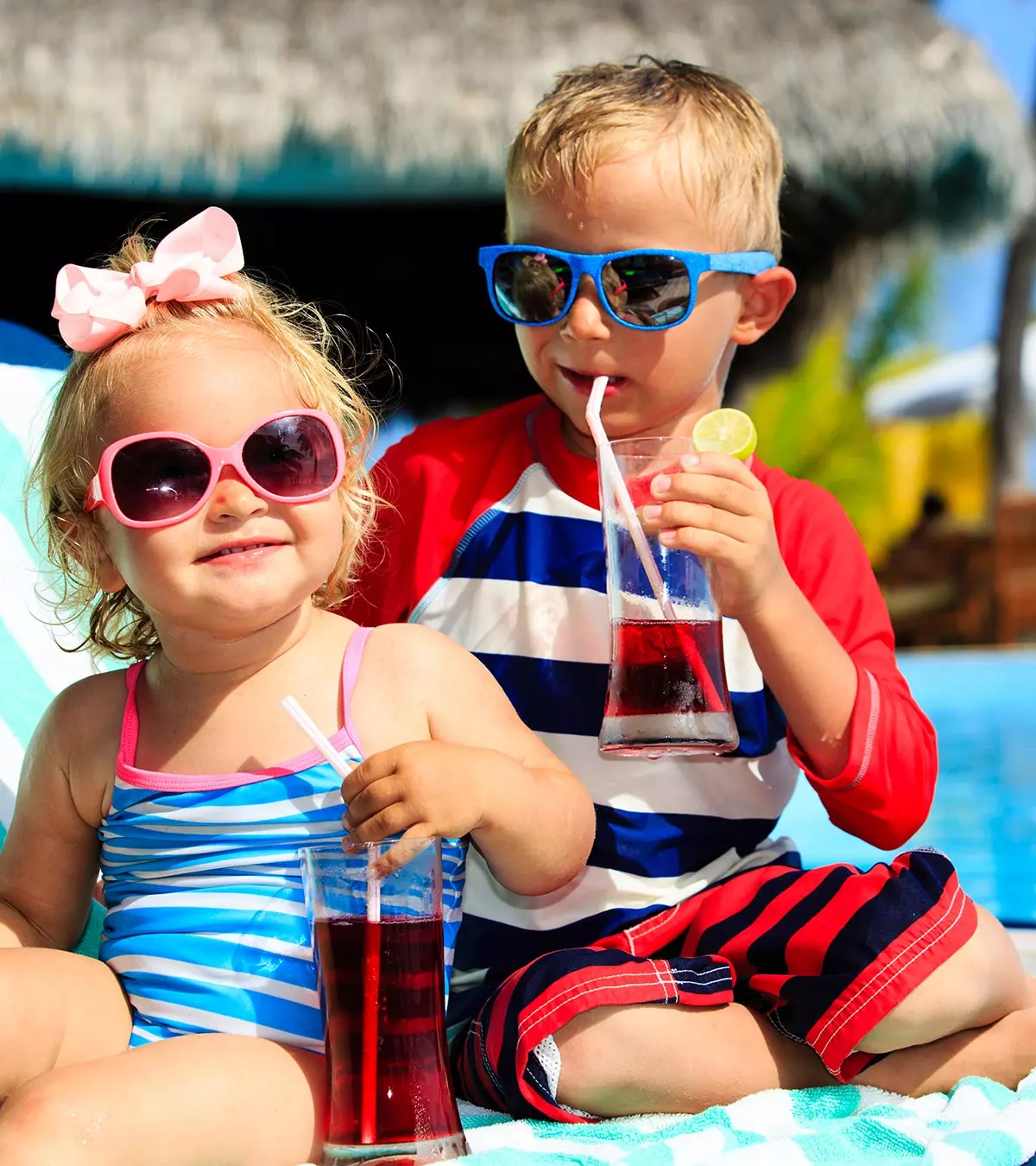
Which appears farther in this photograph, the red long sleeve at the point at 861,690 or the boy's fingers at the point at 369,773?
the red long sleeve at the point at 861,690

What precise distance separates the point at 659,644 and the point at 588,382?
510 mm

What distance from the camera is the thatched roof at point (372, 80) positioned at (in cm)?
885

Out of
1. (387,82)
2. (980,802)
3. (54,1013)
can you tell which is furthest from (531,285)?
(387,82)

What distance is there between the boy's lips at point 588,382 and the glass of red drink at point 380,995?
2.99 ft

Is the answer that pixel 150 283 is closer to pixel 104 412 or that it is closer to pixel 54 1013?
pixel 104 412

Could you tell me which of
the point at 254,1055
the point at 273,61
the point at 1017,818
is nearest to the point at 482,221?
the point at 273,61

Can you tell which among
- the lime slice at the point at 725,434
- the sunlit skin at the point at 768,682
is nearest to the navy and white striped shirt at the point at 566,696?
the sunlit skin at the point at 768,682

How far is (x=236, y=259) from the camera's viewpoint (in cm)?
214

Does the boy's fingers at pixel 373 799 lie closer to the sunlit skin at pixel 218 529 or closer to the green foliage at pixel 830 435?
the sunlit skin at pixel 218 529

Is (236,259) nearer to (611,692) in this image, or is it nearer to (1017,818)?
(611,692)

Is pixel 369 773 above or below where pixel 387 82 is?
below

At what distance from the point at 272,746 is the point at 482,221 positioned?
10.6 m

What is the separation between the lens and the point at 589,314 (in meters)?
2.31

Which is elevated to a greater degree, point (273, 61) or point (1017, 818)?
point (273, 61)
